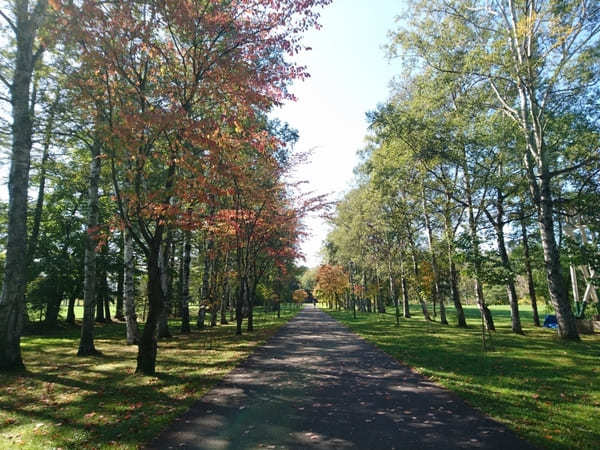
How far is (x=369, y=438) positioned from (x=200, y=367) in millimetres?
6200

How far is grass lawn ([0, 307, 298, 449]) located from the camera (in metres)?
4.76

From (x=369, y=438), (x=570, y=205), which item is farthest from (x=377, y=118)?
(x=369, y=438)

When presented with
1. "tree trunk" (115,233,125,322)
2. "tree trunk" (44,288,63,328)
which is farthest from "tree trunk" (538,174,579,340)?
"tree trunk" (44,288,63,328)

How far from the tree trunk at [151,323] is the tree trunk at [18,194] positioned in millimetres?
3617

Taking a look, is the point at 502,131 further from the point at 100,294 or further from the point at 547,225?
the point at 100,294

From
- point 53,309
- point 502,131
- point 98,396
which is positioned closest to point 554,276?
point 502,131

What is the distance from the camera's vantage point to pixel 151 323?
8359 mm

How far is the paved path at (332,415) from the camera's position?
4469mm

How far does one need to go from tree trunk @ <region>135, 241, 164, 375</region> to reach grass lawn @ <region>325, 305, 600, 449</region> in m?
6.96

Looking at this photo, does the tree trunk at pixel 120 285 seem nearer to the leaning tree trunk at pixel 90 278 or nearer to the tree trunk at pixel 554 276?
the leaning tree trunk at pixel 90 278

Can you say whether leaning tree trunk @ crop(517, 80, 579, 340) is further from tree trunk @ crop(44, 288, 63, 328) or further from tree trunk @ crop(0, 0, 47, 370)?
tree trunk @ crop(44, 288, 63, 328)

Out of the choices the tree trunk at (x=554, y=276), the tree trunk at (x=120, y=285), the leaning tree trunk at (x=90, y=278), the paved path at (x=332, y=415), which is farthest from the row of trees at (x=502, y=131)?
the tree trunk at (x=120, y=285)

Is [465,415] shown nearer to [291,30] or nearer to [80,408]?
[80,408]

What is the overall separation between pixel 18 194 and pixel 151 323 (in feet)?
16.9
